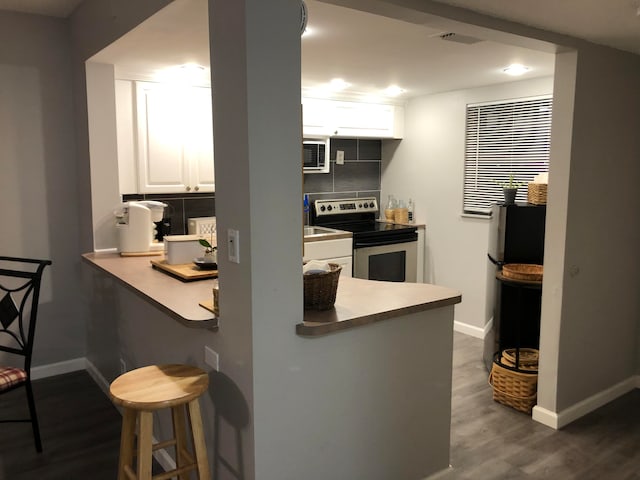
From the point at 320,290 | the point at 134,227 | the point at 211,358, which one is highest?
the point at 134,227

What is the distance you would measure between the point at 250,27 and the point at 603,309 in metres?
2.75

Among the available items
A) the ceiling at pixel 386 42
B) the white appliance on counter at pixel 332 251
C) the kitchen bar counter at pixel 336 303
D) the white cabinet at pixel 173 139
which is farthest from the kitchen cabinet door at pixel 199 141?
the kitchen bar counter at pixel 336 303

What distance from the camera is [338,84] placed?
4332 mm

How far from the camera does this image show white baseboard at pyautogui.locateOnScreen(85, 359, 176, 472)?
2.59 m

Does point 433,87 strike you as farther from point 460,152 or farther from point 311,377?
point 311,377

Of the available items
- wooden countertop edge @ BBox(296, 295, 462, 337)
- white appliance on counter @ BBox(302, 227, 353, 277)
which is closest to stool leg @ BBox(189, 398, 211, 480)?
wooden countertop edge @ BBox(296, 295, 462, 337)

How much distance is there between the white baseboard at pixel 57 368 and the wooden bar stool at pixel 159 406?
1987 mm

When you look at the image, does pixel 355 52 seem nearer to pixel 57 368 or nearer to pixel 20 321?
pixel 20 321

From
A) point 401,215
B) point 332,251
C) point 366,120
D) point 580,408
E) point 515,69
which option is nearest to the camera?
point 580,408

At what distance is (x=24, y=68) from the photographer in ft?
11.3

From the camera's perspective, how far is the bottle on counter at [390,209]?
533cm

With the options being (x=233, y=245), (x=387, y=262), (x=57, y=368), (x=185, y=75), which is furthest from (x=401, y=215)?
(x=233, y=245)

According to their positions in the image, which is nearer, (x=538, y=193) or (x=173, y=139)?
(x=538, y=193)

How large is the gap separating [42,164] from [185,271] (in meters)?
1.49
